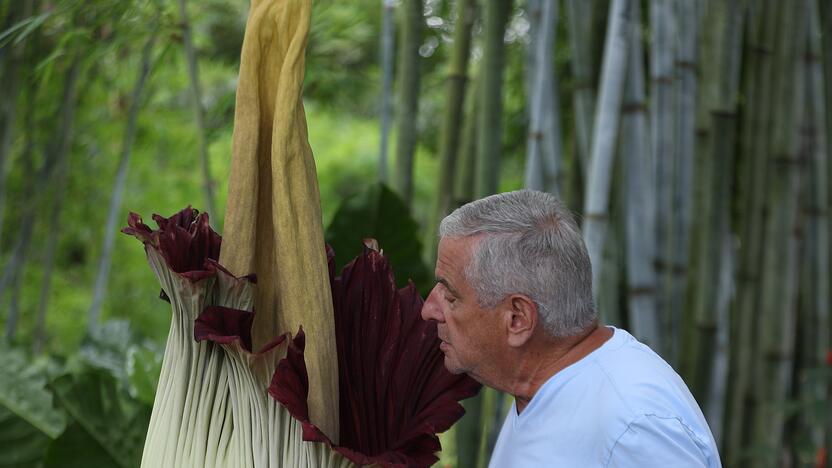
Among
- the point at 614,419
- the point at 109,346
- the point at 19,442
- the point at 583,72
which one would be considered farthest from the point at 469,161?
the point at 614,419

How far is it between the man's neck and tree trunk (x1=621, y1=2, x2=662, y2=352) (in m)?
0.61

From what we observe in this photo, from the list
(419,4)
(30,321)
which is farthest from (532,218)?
(30,321)

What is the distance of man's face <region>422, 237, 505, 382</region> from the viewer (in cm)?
94

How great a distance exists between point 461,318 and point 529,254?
0.32 feet

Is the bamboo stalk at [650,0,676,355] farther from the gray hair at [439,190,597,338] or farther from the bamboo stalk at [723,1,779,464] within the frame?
the gray hair at [439,190,597,338]

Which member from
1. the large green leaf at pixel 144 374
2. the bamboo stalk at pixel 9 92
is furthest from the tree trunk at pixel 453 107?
the bamboo stalk at pixel 9 92

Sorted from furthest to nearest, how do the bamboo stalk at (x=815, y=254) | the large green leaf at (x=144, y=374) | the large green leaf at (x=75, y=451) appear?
the bamboo stalk at (x=815, y=254) < the large green leaf at (x=144, y=374) < the large green leaf at (x=75, y=451)

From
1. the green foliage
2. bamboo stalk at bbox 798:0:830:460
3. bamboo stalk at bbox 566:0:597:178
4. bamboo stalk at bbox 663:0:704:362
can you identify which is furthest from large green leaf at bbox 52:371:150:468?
bamboo stalk at bbox 798:0:830:460

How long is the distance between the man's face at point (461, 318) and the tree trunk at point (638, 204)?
2.25ft

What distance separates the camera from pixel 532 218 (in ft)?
3.03

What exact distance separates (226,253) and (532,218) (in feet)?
0.98

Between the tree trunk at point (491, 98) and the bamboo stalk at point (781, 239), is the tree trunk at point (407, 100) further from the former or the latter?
the bamboo stalk at point (781, 239)

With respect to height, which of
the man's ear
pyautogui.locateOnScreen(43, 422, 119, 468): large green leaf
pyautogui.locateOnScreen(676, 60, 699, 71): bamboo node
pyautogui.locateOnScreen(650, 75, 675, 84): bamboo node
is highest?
pyautogui.locateOnScreen(676, 60, 699, 71): bamboo node

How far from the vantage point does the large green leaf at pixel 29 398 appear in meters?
1.50
